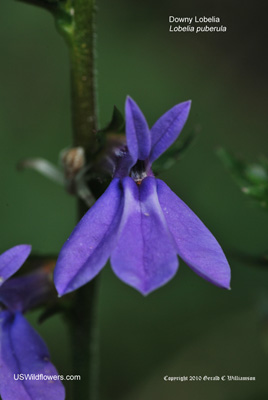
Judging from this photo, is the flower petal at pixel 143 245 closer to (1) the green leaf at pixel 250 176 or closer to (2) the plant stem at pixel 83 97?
(2) the plant stem at pixel 83 97

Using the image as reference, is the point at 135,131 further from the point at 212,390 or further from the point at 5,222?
the point at 5,222

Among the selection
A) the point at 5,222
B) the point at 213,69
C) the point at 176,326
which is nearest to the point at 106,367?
the point at 176,326

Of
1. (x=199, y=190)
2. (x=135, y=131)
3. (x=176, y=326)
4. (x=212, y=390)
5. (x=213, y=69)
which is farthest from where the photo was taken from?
(x=213, y=69)

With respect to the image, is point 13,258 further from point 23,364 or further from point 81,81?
point 81,81

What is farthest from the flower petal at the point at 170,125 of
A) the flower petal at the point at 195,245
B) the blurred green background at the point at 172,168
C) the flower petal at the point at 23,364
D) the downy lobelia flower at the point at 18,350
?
the blurred green background at the point at 172,168

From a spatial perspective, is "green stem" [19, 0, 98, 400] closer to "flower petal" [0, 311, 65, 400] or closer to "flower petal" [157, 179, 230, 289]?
"flower petal" [0, 311, 65, 400]
